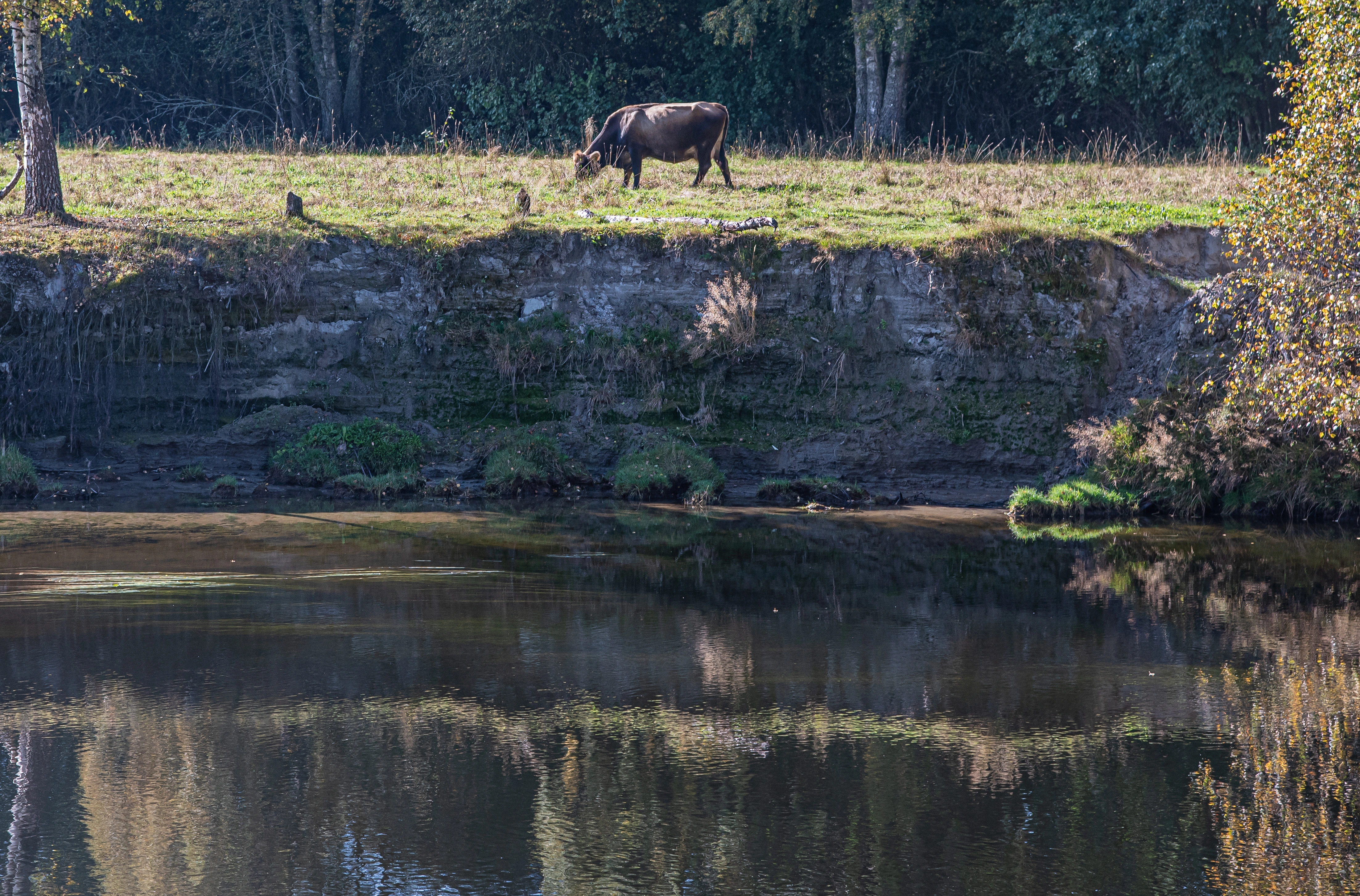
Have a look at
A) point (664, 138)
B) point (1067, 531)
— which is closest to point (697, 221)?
point (664, 138)

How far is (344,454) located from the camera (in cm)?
1920

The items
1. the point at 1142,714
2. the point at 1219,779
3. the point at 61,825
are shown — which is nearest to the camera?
the point at 61,825

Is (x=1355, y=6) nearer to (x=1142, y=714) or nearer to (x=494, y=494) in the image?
(x=1142, y=714)

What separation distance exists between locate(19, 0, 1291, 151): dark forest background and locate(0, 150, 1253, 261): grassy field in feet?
15.9

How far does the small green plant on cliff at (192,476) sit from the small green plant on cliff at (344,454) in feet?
3.20

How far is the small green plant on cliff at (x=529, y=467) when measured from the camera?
18922 mm

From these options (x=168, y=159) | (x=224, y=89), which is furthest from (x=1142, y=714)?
(x=224, y=89)

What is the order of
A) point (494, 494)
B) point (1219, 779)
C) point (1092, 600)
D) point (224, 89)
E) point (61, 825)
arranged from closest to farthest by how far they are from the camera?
1. point (61, 825)
2. point (1219, 779)
3. point (1092, 600)
4. point (494, 494)
5. point (224, 89)

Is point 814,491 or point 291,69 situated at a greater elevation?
point 291,69

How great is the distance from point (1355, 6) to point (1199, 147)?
66.5 feet

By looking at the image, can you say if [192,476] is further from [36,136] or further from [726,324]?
[726,324]

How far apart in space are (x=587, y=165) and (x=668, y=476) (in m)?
8.95

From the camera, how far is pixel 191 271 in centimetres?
2047

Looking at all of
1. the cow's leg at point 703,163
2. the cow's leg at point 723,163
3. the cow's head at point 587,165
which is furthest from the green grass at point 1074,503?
the cow's head at point 587,165
